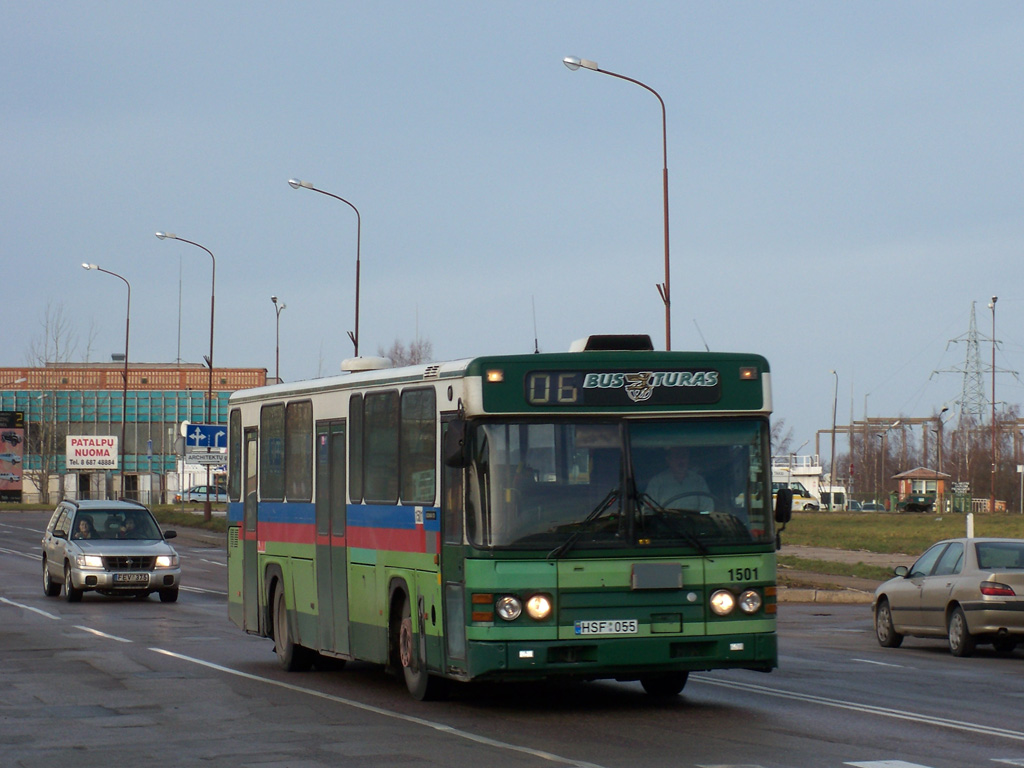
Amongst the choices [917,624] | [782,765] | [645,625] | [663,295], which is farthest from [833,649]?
[663,295]

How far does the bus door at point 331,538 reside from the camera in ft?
48.5

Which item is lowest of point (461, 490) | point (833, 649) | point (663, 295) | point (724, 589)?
point (833, 649)

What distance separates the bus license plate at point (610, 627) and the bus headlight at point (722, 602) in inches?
24.6

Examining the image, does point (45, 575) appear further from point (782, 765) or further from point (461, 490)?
point (782, 765)

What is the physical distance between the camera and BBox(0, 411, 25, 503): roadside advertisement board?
119 metres

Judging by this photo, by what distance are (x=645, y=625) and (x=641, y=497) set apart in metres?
0.92

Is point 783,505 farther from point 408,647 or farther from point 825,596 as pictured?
point 825,596

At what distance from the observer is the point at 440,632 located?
40.6ft

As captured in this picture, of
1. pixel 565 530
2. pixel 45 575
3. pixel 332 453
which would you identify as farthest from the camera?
pixel 45 575

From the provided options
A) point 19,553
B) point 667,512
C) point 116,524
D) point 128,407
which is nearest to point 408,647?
point 667,512

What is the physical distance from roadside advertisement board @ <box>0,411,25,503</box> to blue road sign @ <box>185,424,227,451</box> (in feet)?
233

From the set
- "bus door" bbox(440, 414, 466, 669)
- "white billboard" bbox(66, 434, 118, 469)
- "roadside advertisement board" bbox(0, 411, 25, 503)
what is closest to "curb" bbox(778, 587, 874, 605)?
"bus door" bbox(440, 414, 466, 669)

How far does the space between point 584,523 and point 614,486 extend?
1.15 feet

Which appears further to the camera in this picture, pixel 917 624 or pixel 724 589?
pixel 917 624
